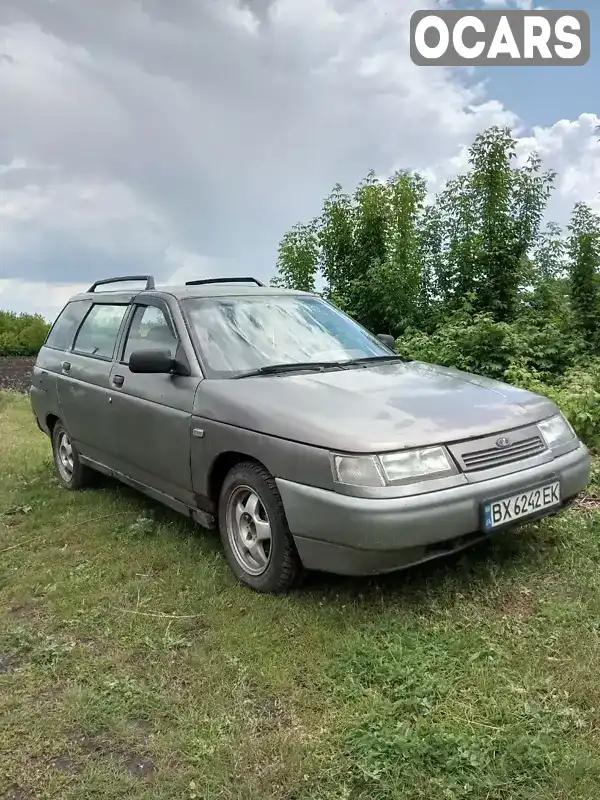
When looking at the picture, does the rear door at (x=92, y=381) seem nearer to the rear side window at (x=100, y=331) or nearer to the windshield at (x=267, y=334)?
the rear side window at (x=100, y=331)

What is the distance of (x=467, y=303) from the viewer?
9.03 metres

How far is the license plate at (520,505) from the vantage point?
125 inches

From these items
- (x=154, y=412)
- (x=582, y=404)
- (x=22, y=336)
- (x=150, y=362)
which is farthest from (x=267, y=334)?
(x=22, y=336)

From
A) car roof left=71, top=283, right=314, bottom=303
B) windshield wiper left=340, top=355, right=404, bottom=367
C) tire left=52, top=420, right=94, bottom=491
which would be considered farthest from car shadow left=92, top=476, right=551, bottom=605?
tire left=52, top=420, right=94, bottom=491

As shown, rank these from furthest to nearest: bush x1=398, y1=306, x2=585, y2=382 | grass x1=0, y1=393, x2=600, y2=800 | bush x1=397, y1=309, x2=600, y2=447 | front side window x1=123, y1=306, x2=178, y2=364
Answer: bush x1=398, y1=306, x2=585, y2=382 < bush x1=397, y1=309, x2=600, y2=447 < front side window x1=123, y1=306, x2=178, y2=364 < grass x1=0, y1=393, x2=600, y2=800

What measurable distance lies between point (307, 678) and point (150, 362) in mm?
1993

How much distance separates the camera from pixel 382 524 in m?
2.96

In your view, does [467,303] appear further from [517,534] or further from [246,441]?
[246,441]

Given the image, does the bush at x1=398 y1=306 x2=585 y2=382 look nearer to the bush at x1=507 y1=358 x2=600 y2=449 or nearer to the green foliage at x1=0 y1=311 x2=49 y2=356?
the bush at x1=507 y1=358 x2=600 y2=449

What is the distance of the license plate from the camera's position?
10.4ft

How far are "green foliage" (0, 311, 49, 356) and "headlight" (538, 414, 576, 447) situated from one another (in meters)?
16.2

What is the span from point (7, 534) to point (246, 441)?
2.39 m

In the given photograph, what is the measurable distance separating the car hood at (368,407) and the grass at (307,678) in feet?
2.63

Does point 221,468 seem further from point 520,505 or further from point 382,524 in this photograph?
point 520,505
